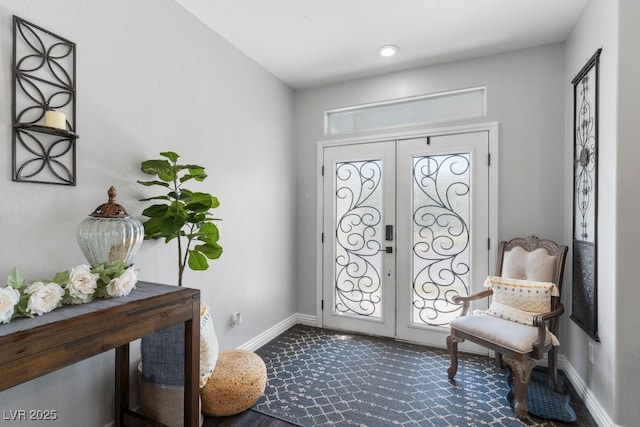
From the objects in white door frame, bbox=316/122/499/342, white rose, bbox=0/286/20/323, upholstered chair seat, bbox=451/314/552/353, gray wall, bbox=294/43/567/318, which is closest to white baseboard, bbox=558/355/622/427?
upholstered chair seat, bbox=451/314/552/353

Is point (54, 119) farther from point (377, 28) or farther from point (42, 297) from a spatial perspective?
point (377, 28)

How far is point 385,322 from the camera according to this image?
3.34 m

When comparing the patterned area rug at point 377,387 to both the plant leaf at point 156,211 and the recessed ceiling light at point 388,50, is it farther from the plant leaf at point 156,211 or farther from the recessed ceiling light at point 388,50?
the recessed ceiling light at point 388,50

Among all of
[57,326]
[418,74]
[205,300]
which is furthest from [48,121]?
[418,74]

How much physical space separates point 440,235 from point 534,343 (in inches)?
47.6

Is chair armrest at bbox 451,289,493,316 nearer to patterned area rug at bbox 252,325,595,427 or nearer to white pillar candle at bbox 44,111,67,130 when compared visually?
patterned area rug at bbox 252,325,595,427

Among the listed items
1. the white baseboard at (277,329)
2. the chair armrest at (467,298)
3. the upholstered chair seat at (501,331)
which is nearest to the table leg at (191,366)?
the white baseboard at (277,329)

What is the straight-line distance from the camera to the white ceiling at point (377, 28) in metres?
2.29

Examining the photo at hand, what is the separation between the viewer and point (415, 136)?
3.18 m

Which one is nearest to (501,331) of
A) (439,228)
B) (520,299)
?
(520,299)

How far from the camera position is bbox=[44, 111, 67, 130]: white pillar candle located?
1.49 m

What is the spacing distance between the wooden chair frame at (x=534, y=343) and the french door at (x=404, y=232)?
35cm

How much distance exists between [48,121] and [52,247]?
62cm

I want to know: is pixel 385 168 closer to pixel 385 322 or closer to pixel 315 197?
pixel 315 197
